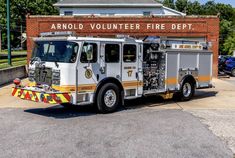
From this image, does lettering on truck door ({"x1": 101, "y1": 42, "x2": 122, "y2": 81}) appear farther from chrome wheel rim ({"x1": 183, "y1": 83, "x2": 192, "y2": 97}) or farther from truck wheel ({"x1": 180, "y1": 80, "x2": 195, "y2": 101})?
chrome wheel rim ({"x1": 183, "y1": 83, "x2": 192, "y2": 97})

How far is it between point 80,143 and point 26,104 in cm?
589

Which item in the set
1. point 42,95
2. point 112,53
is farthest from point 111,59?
point 42,95

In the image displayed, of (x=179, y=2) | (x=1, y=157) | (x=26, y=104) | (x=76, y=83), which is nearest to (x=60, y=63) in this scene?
(x=76, y=83)

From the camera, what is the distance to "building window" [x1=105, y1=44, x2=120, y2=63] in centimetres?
1161

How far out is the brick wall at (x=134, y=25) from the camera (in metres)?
26.1

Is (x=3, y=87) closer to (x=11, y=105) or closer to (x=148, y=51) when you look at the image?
(x=11, y=105)

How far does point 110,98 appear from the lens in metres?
11.8

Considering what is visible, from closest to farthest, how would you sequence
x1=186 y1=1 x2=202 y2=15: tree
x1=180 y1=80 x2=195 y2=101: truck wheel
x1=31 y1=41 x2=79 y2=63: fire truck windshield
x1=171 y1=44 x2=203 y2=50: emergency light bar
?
x1=31 y1=41 x2=79 y2=63: fire truck windshield → x1=171 y1=44 x2=203 y2=50: emergency light bar → x1=180 y1=80 x2=195 y2=101: truck wheel → x1=186 y1=1 x2=202 y2=15: tree

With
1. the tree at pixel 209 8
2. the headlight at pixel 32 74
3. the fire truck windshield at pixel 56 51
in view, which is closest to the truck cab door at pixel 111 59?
the fire truck windshield at pixel 56 51

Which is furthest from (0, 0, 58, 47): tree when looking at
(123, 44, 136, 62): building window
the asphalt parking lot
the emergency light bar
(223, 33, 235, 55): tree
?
(123, 44, 136, 62): building window

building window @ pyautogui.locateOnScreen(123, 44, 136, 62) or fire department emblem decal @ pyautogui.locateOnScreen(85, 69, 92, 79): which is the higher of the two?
building window @ pyautogui.locateOnScreen(123, 44, 136, 62)

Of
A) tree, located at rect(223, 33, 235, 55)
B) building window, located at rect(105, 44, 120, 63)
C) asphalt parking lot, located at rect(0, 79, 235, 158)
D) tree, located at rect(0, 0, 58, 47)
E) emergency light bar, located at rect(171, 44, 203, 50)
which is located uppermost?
tree, located at rect(0, 0, 58, 47)

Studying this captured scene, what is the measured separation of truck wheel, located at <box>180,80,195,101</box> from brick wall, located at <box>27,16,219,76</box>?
1169 cm

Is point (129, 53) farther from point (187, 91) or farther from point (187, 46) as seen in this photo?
point (187, 91)
